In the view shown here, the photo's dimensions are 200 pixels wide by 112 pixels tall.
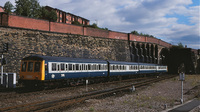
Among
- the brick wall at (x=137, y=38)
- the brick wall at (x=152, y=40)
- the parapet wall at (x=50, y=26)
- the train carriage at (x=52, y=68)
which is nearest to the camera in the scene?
the train carriage at (x=52, y=68)

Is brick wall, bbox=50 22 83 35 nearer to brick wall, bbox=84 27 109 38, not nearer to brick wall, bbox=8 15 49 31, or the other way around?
brick wall, bbox=8 15 49 31

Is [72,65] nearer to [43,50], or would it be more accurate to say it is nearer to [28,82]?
[28,82]

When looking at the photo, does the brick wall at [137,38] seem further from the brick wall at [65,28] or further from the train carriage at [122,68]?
the brick wall at [65,28]

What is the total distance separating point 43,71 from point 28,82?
1.54 metres

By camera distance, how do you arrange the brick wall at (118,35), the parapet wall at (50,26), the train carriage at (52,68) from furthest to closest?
the brick wall at (118,35) < the parapet wall at (50,26) < the train carriage at (52,68)

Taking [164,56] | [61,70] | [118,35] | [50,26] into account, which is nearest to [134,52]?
[118,35]

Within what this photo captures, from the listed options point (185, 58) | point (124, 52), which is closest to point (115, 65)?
point (124, 52)

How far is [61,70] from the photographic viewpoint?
57.6ft

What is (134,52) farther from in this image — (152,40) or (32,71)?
(32,71)

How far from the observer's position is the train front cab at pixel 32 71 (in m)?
15.6

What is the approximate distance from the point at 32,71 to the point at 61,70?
8.36 feet

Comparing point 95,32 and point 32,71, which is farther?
point 95,32

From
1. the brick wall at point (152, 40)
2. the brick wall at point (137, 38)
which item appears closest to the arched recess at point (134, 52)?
the brick wall at point (137, 38)

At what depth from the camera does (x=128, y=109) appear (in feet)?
32.3
